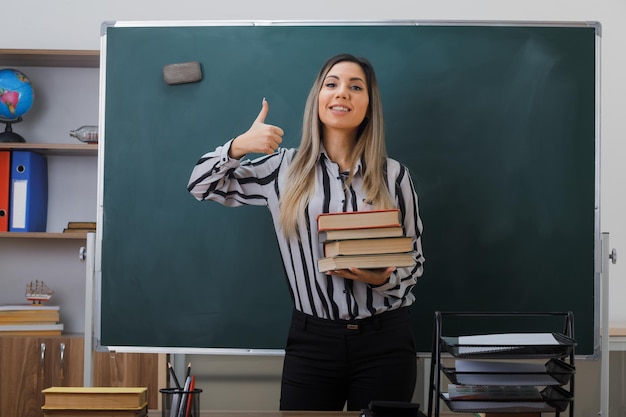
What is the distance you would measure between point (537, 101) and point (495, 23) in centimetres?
31

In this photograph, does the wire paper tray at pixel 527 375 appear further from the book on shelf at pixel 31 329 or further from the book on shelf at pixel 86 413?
the book on shelf at pixel 31 329

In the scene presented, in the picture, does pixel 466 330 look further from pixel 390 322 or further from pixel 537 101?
pixel 537 101

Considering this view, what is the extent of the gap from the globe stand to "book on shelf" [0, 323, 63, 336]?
0.83 metres

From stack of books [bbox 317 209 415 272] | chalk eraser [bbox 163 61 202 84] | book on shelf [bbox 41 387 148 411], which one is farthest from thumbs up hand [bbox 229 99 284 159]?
book on shelf [bbox 41 387 148 411]

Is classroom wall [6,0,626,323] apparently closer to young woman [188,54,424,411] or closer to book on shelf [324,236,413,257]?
young woman [188,54,424,411]

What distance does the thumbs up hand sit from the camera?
2406 mm

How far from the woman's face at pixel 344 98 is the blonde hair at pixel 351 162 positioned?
2cm

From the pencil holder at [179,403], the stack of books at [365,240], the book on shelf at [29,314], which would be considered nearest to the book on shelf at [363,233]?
the stack of books at [365,240]

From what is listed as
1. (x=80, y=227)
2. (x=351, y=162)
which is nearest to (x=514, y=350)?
(x=351, y=162)

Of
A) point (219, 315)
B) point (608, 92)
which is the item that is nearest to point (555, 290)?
point (219, 315)

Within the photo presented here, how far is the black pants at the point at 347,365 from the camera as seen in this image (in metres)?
2.20

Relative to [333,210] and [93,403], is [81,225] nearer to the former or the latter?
[333,210]

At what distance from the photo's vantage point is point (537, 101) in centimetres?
257

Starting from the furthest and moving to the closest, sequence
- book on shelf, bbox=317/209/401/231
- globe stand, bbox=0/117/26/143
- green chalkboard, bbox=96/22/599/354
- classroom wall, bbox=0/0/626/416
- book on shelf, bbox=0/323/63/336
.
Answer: classroom wall, bbox=0/0/626/416, globe stand, bbox=0/117/26/143, book on shelf, bbox=0/323/63/336, green chalkboard, bbox=96/22/599/354, book on shelf, bbox=317/209/401/231
